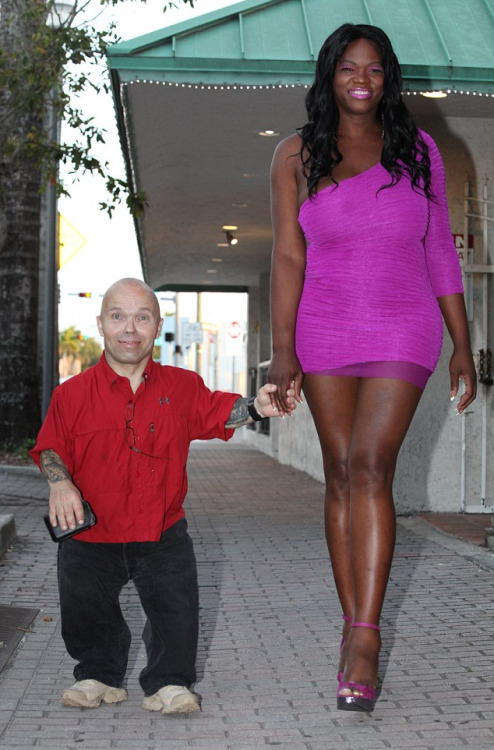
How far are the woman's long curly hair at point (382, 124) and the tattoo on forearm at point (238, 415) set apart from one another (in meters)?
0.72

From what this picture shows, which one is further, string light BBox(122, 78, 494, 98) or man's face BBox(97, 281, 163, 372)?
string light BBox(122, 78, 494, 98)

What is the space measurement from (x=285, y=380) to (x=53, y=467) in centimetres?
78

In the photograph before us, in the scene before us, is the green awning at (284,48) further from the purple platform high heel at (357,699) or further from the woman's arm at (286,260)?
the purple platform high heel at (357,699)

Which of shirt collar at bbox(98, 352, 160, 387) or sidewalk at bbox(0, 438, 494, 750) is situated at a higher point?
shirt collar at bbox(98, 352, 160, 387)

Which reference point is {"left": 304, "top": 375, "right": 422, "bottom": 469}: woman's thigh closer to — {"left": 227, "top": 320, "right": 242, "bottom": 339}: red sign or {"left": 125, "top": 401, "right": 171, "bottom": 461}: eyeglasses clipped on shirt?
{"left": 125, "top": 401, "right": 171, "bottom": 461}: eyeglasses clipped on shirt

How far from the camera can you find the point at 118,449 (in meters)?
3.78

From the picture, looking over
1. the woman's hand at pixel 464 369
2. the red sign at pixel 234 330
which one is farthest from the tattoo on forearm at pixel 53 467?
the red sign at pixel 234 330

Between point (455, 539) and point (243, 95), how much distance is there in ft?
11.5

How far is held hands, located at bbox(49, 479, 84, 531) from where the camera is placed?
3582 mm

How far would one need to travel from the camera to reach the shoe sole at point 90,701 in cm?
383

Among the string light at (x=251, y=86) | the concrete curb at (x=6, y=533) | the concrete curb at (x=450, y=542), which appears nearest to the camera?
the concrete curb at (x=450, y=542)

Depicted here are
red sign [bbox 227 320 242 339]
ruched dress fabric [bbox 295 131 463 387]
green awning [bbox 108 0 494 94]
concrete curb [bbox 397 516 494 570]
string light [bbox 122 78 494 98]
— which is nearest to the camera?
ruched dress fabric [bbox 295 131 463 387]

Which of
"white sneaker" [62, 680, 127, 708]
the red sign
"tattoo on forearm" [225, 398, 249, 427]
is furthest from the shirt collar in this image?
the red sign

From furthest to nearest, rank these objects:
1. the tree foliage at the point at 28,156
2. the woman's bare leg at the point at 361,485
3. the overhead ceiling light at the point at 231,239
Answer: the overhead ceiling light at the point at 231,239 < the tree foliage at the point at 28,156 < the woman's bare leg at the point at 361,485
